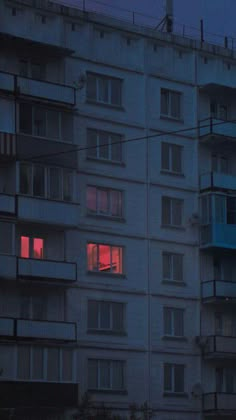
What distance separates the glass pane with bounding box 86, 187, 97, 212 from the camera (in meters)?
57.4

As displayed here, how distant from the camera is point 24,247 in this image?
55000 mm

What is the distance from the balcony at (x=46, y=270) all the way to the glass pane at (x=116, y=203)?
4.50 m

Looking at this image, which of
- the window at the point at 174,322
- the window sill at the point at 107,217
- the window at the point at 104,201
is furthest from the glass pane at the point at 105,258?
the window at the point at 174,322

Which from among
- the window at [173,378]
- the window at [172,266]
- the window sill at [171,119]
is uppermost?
the window sill at [171,119]

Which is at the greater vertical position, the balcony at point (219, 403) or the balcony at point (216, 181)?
the balcony at point (216, 181)

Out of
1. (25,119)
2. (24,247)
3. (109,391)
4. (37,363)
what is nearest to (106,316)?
(109,391)

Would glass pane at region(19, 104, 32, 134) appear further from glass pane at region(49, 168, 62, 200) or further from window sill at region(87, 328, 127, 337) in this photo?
window sill at region(87, 328, 127, 337)

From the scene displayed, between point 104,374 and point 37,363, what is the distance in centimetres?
413

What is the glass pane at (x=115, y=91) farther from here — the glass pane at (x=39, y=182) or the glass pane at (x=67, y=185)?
the glass pane at (x=39, y=182)

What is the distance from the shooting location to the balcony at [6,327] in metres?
52.4

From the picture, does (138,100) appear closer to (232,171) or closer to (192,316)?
(232,171)

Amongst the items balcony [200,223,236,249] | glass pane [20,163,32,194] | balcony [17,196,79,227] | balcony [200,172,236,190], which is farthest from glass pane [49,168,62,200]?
balcony [200,172,236,190]

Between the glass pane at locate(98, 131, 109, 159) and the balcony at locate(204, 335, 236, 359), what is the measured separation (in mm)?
10681

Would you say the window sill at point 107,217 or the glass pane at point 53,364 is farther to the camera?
the window sill at point 107,217
